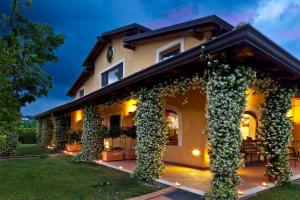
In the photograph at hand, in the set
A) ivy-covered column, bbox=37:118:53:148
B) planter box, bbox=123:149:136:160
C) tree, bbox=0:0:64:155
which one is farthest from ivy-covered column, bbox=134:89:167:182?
ivy-covered column, bbox=37:118:53:148

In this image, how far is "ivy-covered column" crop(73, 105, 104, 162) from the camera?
13086 mm

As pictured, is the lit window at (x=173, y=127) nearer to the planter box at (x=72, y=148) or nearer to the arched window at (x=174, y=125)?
the arched window at (x=174, y=125)

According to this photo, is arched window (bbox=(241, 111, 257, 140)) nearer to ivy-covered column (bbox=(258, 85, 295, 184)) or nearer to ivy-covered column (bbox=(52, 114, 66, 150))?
ivy-covered column (bbox=(258, 85, 295, 184))

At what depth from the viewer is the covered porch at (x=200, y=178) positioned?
7.60m

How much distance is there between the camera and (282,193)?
736 centimetres

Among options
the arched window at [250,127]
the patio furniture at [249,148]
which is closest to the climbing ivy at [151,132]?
the patio furniture at [249,148]

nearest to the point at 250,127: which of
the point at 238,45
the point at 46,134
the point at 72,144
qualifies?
the point at 238,45

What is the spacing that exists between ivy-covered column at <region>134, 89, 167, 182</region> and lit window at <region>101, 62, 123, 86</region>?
25.0 feet

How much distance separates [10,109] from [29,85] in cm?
1153

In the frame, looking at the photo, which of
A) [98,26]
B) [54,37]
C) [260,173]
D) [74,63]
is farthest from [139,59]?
[98,26]

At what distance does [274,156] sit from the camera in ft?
26.9

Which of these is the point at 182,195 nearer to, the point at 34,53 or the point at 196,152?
the point at 196,152

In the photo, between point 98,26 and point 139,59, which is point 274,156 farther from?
point 98,26

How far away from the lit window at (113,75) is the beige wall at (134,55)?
0.28 metres
